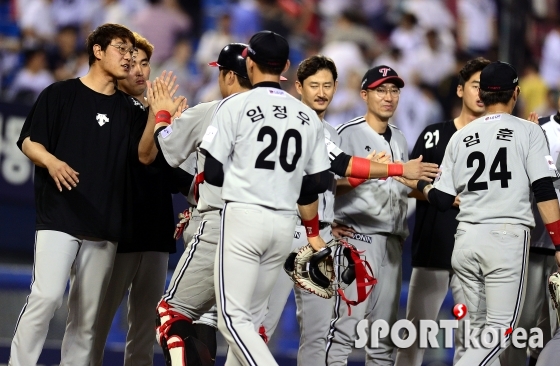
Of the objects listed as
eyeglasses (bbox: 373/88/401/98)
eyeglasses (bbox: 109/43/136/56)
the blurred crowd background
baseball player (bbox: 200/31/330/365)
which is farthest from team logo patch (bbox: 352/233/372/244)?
the blurred crowd background

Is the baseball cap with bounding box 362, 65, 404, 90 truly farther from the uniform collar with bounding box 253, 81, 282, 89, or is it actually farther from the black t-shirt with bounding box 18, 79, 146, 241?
the black t-shirt with bounding box 18, 79, 146, 241

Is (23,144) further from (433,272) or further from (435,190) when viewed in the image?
(433,272)

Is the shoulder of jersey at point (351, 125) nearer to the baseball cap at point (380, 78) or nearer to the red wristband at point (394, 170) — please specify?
the baseball cap at point (380, 78)

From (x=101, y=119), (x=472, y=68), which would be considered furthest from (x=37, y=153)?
(x=472, y=68)

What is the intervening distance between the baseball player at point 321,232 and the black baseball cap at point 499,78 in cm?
59

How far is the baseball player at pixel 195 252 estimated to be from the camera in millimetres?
4379

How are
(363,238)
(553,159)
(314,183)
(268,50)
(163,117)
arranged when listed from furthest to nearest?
(553,159), (363,238), (163,117), (314,183), (268,50)

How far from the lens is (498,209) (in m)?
4.68

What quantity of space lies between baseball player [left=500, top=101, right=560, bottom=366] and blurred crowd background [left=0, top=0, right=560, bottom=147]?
5026 millimetres

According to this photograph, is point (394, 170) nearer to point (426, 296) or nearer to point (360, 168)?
point (360, 168)

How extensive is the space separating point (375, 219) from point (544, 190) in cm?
128

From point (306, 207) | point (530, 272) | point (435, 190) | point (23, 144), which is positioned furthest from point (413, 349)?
point (23, 144)

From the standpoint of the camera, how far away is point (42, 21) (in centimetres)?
945

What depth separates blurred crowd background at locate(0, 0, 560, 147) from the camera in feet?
30.9
